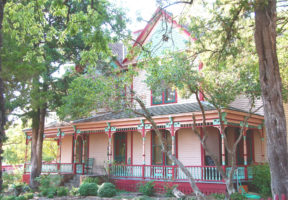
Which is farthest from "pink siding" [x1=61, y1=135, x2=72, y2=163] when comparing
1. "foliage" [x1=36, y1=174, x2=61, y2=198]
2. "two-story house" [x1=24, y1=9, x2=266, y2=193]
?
"foliage" [x1=36, y1=174, x2=61, y2=198]

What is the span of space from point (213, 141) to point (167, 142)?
2.76 meters

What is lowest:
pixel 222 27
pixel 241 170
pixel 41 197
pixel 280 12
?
pixel 41 197

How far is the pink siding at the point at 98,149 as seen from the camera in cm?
2212

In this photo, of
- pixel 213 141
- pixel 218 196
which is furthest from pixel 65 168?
pixel 218 196

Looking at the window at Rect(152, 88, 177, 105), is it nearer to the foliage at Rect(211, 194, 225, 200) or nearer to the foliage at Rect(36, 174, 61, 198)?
the foliage at Rect(211, 194, 225, 200)

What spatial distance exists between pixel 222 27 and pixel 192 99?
669cm

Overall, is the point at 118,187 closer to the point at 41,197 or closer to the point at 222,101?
the point at 41,197

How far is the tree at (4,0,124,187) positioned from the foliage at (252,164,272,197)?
32.0 ft

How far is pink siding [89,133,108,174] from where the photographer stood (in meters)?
22.1

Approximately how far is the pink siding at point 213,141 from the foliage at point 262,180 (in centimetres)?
265

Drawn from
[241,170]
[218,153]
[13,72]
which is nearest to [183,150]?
[218,153]

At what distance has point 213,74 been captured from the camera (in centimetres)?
1321

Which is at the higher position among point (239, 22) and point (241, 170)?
point (239, 22)

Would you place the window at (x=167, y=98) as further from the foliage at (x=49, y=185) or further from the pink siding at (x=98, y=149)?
the foliage at (x=49, y=185)
